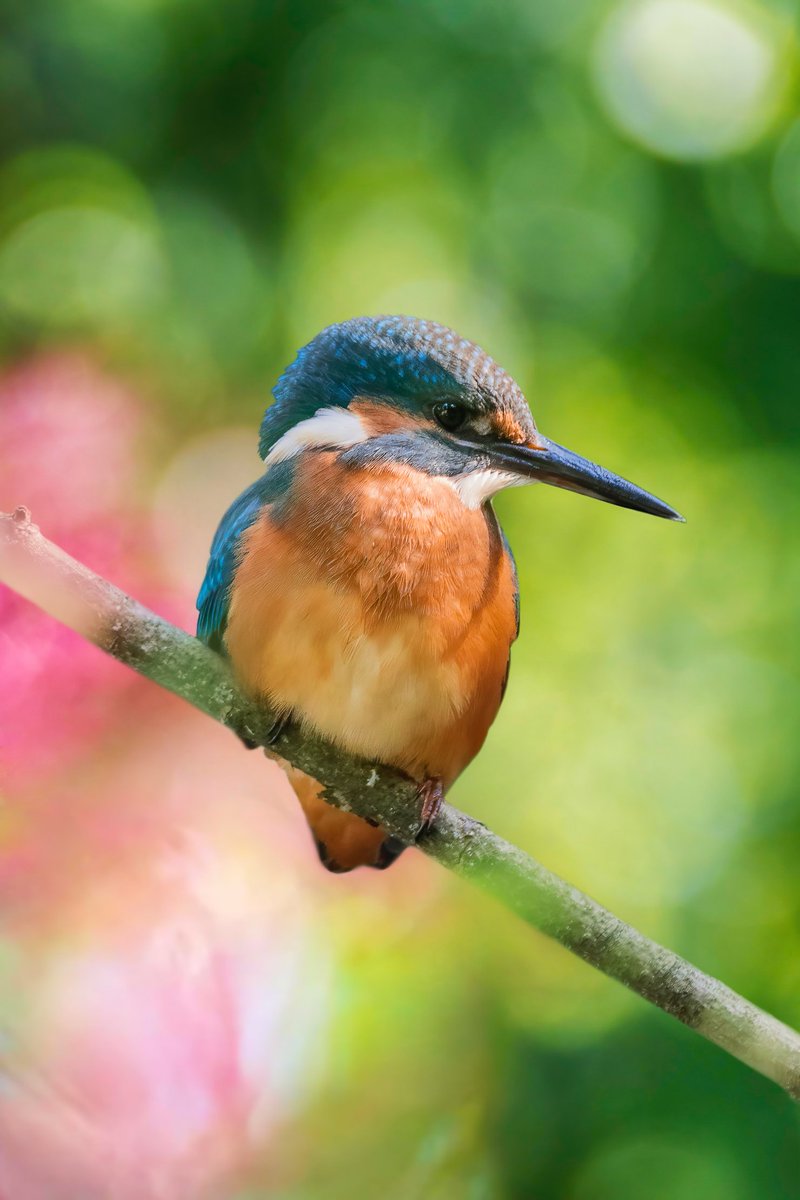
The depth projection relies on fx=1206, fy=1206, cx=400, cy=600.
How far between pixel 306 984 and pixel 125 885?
190mm

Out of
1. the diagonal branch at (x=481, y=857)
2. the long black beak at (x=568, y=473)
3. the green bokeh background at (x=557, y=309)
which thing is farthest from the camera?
the green bokeh background at (x=557, y=309)

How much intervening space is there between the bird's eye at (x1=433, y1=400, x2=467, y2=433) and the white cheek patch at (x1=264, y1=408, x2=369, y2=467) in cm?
5

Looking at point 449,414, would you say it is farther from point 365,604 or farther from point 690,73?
point 690,73

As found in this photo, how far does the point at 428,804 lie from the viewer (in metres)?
0.71

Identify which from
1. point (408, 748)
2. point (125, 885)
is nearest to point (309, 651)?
point (408, 748)

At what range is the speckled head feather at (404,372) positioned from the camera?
2.41ft

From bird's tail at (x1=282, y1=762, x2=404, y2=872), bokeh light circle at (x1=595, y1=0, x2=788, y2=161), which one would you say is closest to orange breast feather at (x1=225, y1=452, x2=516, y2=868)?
bird's tail at (x1=282, y1=762, x2=404, y2=872)

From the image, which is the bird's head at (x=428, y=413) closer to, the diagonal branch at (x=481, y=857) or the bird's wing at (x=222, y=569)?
the bird's wing at (x=222, y=569)

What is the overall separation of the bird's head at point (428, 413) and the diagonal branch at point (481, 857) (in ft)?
0.58

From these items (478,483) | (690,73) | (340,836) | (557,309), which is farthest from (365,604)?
(690,73)

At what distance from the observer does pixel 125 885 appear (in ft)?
2.72

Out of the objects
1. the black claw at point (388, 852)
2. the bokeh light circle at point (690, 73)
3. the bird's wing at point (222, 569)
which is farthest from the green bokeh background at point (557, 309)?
the bird's wing at point (222, 569)

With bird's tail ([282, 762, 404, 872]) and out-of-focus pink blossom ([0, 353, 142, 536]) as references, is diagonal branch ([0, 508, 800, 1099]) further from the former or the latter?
out-of-focus pink blossom ([0, 353, 142, 536])

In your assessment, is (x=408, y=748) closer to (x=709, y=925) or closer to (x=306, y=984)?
(x=306, y=984)
